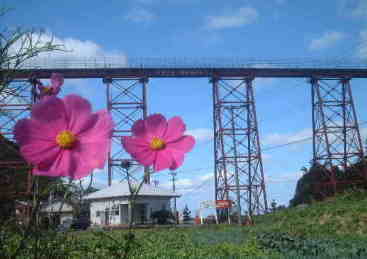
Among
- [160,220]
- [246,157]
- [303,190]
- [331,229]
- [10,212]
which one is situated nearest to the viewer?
[10,212]

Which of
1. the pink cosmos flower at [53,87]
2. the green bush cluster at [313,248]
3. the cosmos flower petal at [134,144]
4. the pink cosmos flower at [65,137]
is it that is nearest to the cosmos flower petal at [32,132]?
the pink cosmos flower at [65,137]

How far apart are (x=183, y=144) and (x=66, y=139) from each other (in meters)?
0.25

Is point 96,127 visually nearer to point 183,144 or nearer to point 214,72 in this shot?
point 183,144

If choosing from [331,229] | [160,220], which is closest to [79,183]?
[331,229]

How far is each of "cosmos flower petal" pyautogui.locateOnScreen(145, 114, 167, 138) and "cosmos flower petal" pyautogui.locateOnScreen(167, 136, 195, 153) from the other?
0.03 metres

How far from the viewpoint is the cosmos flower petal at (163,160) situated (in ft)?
2.30

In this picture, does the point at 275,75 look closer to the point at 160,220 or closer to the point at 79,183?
the point at 160,220

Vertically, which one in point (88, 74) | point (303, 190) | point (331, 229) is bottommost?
point (331, 229)

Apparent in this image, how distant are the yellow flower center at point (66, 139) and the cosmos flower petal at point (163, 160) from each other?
0.16m

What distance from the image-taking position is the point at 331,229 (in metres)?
10.6

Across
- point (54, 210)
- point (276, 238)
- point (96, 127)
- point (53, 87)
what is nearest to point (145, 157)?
point (96, 127)

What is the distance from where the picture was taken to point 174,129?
2.60 ft

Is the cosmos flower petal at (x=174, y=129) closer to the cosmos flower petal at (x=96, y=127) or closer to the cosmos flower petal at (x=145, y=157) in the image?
the cosmos flower petal at (x=145, y=157)

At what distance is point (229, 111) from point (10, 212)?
Answer: 22.3m
